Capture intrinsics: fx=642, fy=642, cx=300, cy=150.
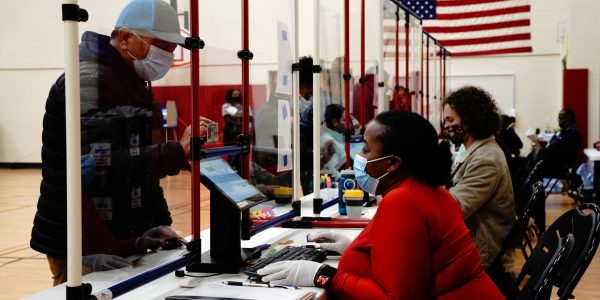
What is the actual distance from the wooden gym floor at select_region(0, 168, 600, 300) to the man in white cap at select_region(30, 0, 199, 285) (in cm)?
5

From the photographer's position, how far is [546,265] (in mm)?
1926

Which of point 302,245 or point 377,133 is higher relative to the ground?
point 377,133

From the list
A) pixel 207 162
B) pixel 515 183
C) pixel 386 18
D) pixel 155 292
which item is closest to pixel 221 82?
pixel 207 162

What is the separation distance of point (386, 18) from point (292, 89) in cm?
242

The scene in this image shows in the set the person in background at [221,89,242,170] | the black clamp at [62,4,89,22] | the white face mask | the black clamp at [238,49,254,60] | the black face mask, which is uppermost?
the black clamp at [62,4,89,22]

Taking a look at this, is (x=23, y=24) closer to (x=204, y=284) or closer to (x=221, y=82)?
(x=221, y=82)

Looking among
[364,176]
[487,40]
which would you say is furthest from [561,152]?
[364,176]

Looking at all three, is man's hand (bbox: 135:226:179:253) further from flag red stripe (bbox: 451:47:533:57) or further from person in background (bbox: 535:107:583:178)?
flag red stripe (bbox: 451:47:533:57)

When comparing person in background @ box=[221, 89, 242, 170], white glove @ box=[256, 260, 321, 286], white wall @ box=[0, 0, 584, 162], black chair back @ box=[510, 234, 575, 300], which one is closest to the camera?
black chair back @ box=[510, 234, 575, 300]

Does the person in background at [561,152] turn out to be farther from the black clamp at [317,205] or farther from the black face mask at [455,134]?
the black clamp at [317,205]

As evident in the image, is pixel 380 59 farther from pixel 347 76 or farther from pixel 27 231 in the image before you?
pixel 27 231

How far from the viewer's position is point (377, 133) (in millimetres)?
1850

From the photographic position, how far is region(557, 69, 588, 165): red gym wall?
11.8 m

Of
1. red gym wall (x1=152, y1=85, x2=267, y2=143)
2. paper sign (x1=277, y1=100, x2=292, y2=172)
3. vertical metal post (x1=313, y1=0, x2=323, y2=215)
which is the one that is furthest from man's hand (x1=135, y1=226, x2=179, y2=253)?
vertical metal post (x1=313, y1=0, x2=323, y2=215)
